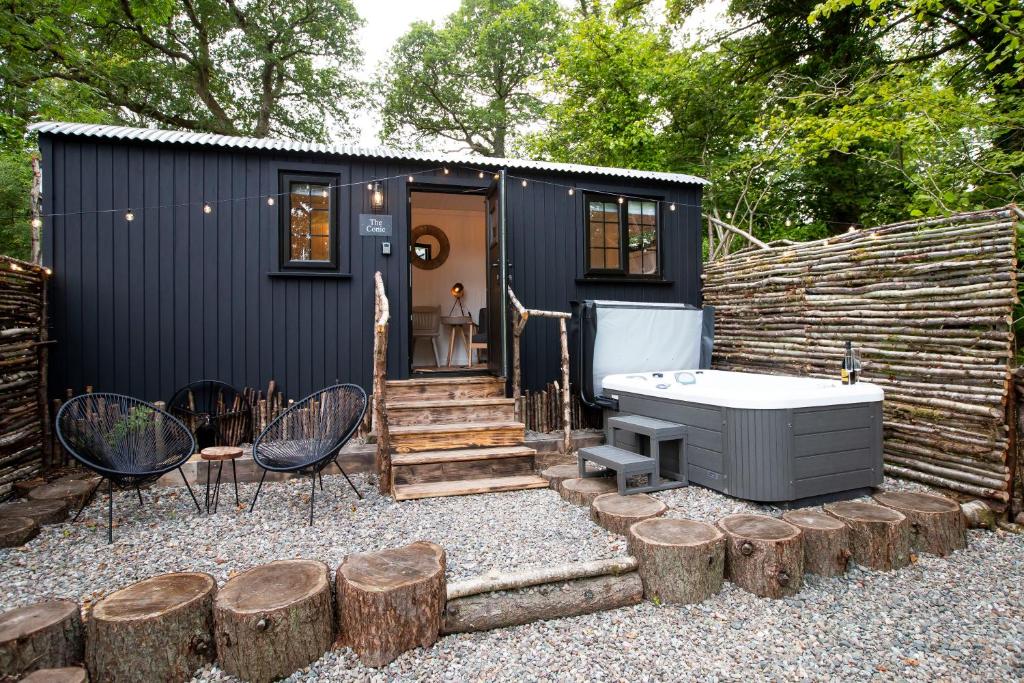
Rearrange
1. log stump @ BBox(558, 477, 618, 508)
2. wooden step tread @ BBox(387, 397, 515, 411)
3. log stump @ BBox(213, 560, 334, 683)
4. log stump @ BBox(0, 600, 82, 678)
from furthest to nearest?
1. wooden step tread @ BBox(387, 397, 515, 411)
2. log stump @ BBox(558, 477, 618, 508)
3. log stump @ BBox(213, 560, 334, 683)
4. log stump @ BBox(0, 600, 82, 678)

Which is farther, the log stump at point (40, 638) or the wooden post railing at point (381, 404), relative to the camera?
the wooden post railing at point (381, 404)

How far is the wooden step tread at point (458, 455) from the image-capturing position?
4.09 meters

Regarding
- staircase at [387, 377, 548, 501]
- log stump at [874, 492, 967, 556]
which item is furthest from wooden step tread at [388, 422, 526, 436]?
log stump at [874, 492, 967, 556]

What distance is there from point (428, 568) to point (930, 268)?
411 cm

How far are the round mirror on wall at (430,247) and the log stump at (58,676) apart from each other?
6737mm

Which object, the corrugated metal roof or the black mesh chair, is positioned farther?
the black mesh chair

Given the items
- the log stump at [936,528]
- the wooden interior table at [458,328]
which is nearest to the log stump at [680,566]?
the log stump at [936,528]

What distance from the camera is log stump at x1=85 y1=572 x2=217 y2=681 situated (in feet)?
6.04

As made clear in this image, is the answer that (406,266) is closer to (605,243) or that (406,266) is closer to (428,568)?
(605,243)

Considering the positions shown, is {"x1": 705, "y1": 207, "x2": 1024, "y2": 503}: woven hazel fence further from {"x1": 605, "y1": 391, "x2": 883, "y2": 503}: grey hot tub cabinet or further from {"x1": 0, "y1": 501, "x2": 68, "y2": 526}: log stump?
{"x1": 0, "y1": 501, "x2": 68, "y2": 526}: log stump

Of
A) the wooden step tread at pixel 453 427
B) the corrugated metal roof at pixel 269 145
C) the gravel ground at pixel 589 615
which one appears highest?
the corrugated metal roof at pixel 269 145

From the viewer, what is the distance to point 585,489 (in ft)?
12.1

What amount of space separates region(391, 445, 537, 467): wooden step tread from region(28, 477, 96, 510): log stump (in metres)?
2.02

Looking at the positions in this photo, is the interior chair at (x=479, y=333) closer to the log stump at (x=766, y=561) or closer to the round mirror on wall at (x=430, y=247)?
the round mirror on wall at (x=430, y=247)
